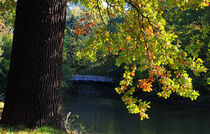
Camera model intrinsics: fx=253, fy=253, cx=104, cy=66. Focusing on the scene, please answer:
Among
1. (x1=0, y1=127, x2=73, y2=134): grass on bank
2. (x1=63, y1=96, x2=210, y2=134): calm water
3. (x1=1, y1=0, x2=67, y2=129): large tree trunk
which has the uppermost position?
(x1=1, y1=0, x2=67, y2=129): large tree trunk

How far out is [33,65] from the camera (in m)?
4.18

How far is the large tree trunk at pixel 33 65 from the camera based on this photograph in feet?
13.7

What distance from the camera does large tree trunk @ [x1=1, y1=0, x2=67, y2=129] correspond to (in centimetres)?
416

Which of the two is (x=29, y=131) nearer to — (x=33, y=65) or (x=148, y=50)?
(x=33, y=65)

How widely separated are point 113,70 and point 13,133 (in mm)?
32634

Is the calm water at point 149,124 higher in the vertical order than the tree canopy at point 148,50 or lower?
lower

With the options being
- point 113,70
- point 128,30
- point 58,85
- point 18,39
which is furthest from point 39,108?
point 113,70

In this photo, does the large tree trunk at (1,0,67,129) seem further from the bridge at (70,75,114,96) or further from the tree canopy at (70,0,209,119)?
the bridge at (70,75,114,96)

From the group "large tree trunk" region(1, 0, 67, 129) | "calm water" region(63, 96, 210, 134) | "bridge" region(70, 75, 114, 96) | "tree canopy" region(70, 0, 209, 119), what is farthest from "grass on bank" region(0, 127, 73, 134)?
"bridge" region(70, 75, 114, 96)

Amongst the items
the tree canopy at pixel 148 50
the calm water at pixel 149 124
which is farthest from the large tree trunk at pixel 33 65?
the calm water at pixel 149 124

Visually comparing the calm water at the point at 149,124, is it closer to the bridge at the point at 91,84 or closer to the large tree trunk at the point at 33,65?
the large tree trunk at the point at 33,65

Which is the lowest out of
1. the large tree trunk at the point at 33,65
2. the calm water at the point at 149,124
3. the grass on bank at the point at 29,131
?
the calm water at the point at 149,124

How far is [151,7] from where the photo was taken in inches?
250

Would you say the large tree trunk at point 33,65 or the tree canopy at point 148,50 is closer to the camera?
the large tree trunk at point 33,65
